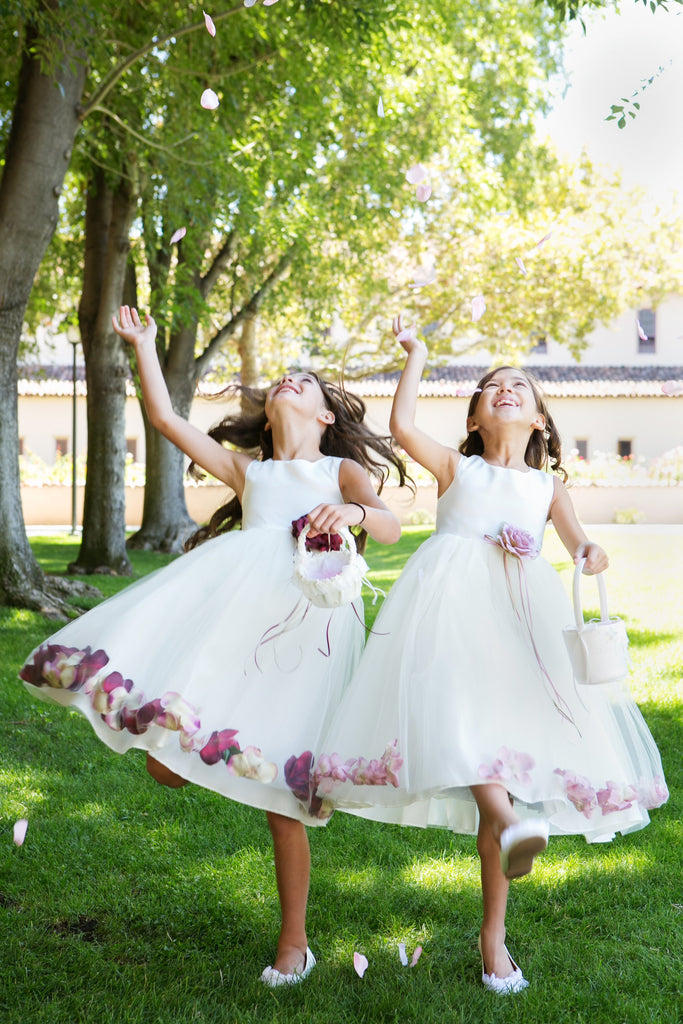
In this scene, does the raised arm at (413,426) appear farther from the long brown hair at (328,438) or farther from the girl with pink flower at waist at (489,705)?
the long brown hair at (328,438)

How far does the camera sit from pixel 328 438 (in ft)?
10.6

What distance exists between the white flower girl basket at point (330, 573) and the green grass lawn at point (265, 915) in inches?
39.1

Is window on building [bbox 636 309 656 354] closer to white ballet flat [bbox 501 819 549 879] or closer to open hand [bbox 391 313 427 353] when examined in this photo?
open hand [bbox 391 313 427 353]

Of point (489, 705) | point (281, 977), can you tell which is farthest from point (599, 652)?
point (281, 977)

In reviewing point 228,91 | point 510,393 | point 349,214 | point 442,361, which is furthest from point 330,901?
point 442,361

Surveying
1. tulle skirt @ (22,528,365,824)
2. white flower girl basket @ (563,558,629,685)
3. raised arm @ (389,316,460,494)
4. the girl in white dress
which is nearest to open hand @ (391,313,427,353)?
raised arm @ (389,316,460,494)

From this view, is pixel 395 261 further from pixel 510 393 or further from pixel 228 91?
pixel 510 393

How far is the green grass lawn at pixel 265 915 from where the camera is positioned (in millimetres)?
2525

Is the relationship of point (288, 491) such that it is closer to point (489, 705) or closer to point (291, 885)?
point (489, 705)

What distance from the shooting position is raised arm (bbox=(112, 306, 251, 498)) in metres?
2.99

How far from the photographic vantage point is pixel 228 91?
9172mm

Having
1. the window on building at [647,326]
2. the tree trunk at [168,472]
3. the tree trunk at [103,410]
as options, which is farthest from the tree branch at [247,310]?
the window on building at [647,326]

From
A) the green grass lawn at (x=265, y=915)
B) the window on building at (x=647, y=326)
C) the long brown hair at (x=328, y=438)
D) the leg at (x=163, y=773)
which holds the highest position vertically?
the window on building at (x=647, y=326)

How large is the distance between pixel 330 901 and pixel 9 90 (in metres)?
8.22
